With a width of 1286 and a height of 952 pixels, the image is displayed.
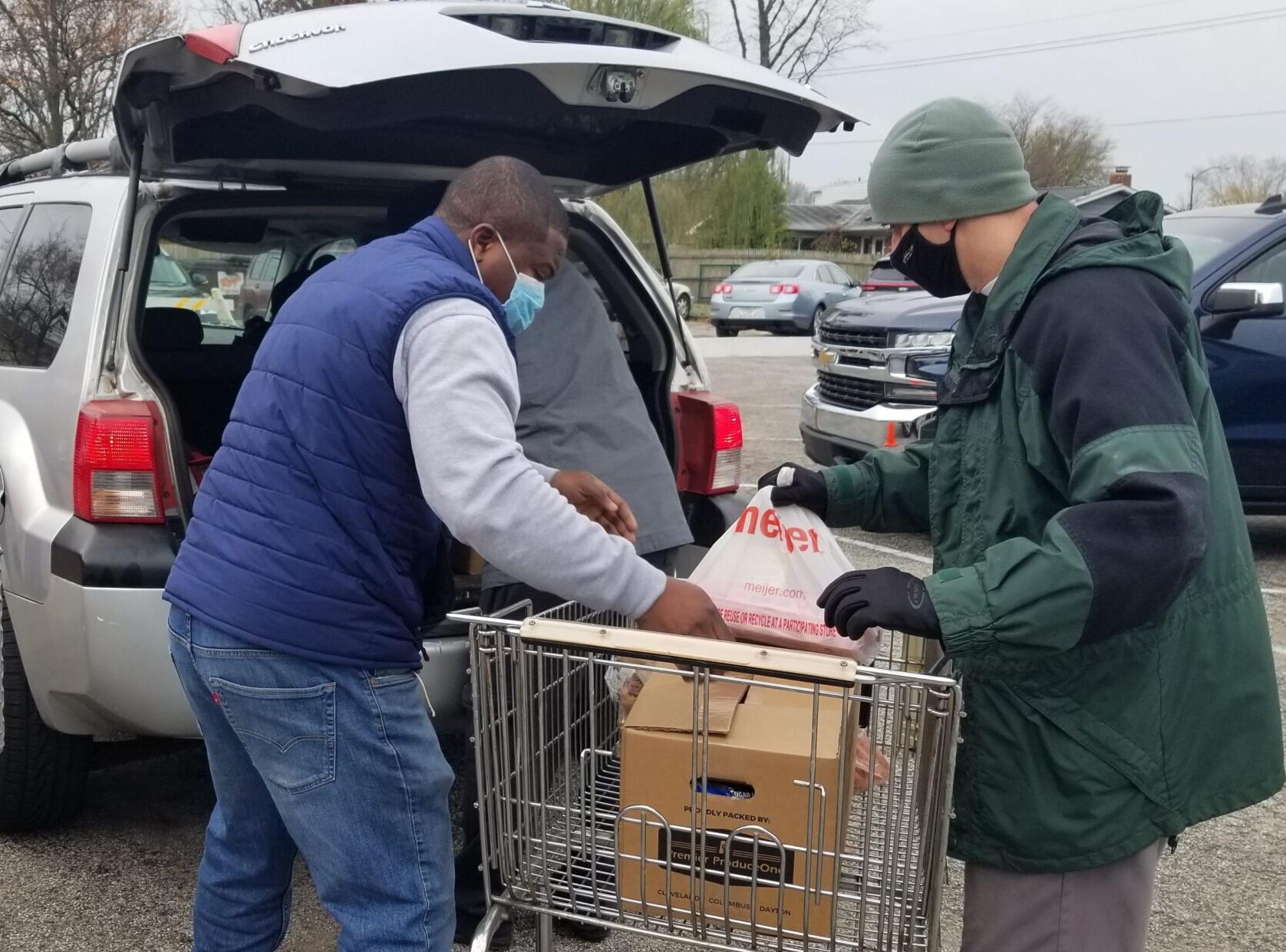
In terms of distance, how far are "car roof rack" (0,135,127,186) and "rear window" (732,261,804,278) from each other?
66.9 ft

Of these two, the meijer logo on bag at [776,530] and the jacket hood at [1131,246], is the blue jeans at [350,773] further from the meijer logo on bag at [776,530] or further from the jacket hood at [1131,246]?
the jacket hood at [1131,246]

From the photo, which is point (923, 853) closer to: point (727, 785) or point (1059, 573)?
point (727, 785)

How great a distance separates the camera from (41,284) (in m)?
3.54

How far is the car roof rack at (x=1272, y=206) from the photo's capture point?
6965mm

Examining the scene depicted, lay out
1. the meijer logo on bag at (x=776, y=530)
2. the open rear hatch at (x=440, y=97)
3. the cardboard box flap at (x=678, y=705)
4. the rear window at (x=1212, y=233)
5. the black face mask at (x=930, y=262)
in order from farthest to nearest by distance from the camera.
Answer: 1. the rear window at (x=1212, y=233)
2. the open rear hatch at (x=440, y=97)
3. the meijer logo on bag at (x=776, y=530)
4. the black face mask at (x=930, y=262)
5. the cardboard box flap at (x=678, y=705)

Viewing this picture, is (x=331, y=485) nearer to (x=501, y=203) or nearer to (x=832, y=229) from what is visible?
(x=501, y=203)

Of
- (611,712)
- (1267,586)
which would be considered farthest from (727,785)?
(1267,586)

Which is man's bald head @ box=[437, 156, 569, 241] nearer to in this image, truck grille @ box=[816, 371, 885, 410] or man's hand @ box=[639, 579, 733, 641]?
man's hand @ box=[639, 579, 733, 641]

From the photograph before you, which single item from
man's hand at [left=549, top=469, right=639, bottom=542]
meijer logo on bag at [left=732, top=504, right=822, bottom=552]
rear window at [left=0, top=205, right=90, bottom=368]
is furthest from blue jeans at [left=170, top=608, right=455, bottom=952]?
rear window at [left=0, top=205, right=90, bottom=368]

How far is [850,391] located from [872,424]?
1.57 ft

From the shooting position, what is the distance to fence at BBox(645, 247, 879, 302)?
109 feet

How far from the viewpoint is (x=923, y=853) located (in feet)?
5.90

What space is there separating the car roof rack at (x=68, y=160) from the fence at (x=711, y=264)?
2784cm

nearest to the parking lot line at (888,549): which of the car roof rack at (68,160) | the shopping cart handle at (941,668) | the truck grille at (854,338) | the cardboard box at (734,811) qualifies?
the truck grille at (854,338)
